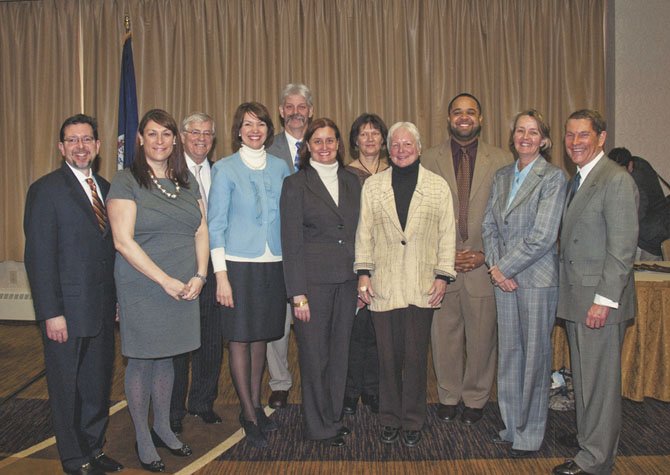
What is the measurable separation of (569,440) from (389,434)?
923 mm

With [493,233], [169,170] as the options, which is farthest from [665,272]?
[169,170]

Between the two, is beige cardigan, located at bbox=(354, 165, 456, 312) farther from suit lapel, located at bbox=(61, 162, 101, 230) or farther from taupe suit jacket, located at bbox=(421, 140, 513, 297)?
suit lapel, located at bbox=(61, 162, 101, 230)

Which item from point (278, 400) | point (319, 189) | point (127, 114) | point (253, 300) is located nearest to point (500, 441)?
point (278, 400)

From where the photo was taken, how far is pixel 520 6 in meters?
5.88

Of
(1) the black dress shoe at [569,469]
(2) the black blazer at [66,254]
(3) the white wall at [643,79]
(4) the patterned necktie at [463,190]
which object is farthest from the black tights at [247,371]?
(3) the white wall at [643,79]

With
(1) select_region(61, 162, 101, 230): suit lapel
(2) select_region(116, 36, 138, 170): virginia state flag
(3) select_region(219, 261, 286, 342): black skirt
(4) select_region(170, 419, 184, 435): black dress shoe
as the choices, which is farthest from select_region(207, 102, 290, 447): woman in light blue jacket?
(2) select_region(116, 36, 138, 170): virginia state flag

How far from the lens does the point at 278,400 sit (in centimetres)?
376

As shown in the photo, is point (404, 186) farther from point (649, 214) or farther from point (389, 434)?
point (649, 214)

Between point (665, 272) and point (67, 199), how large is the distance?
137 inches

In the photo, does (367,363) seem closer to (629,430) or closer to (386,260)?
(386,260)

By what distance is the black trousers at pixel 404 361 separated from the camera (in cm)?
306

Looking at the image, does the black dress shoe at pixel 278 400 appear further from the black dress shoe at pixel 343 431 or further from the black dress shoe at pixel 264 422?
the black dress shoe at pixel 343 431

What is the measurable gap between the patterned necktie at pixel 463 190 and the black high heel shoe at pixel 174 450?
6.06 ft

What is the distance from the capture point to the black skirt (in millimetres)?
3025
